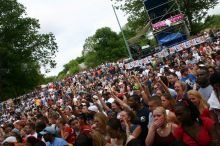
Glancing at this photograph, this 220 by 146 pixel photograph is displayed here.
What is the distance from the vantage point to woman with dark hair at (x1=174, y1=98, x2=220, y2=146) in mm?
4445

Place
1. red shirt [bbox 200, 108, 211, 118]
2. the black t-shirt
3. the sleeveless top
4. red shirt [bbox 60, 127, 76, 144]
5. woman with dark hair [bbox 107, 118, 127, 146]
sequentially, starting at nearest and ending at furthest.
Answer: the sleeveless top, red shirt [bbox 200, 108, 211, 118], woman with dark hair [bbox 107, 118, 127, 146], the black t-shirt, red shirt [bbox 60, 127, 76, 144]

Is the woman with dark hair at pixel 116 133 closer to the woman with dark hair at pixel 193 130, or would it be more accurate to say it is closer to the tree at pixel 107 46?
the woman with dark hair at pixel 193 130

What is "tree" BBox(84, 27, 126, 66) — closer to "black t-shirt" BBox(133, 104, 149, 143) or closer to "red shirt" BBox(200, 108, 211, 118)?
"black t-shirt" BBox(133, 104, 149, 143)

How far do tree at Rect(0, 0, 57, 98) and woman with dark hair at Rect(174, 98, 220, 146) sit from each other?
39.4m

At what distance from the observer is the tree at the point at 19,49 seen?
4378cm

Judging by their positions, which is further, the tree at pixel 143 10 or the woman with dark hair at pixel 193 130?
the tree at pixel 143 10

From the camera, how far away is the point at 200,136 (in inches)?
175

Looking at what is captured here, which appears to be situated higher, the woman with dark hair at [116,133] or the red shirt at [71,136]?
the woman with dark hair at [116,133]

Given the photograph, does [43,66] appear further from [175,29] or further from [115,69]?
[175,29]

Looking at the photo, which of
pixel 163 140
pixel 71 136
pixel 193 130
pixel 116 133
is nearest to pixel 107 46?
pixel 71 136

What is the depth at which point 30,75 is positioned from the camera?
150 ft

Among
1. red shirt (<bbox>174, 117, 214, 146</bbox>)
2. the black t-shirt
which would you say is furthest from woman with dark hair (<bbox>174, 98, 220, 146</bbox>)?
the black t-shirt

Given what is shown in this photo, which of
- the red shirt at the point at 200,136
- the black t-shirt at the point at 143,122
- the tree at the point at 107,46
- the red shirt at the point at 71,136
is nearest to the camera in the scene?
the red shirt at the point at 200,136

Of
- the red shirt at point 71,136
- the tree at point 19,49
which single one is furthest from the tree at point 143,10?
the red shirt at point 71,136
